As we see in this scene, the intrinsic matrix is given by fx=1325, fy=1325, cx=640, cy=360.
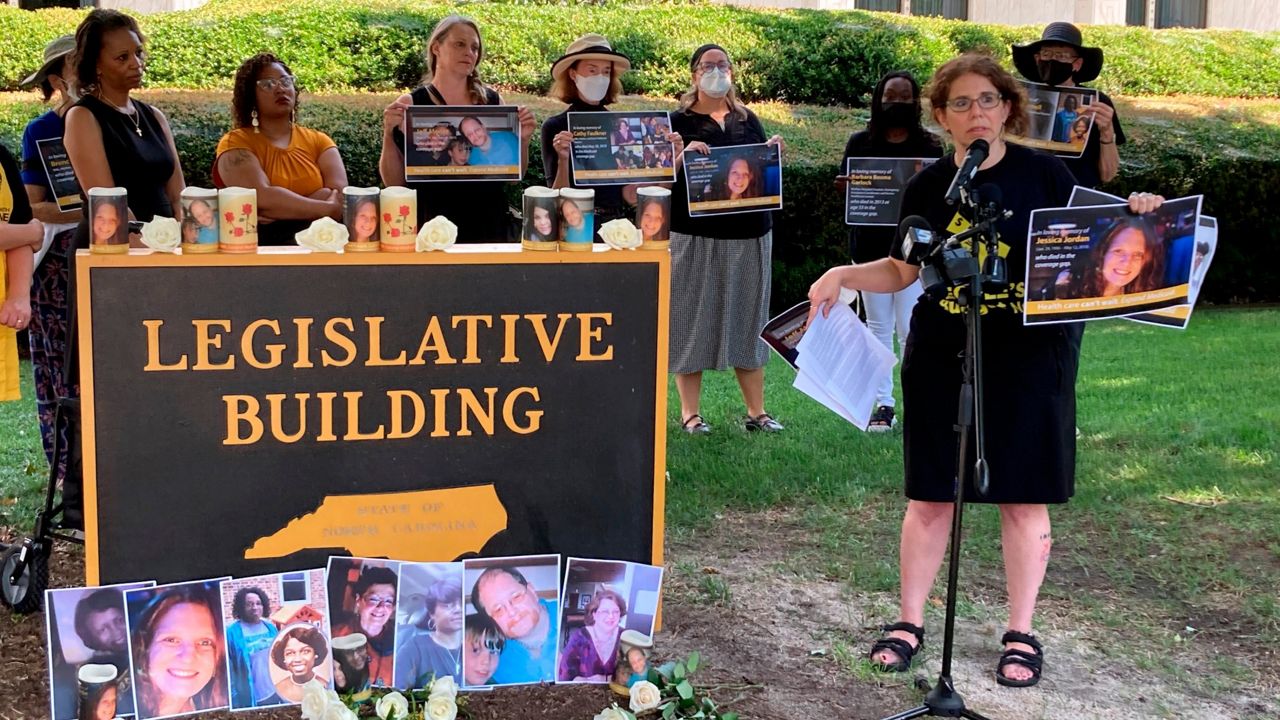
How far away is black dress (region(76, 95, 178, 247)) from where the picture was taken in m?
4.96

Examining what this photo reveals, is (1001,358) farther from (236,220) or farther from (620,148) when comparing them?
(620,148)

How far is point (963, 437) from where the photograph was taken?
3.62 m

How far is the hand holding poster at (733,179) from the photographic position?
649 cm

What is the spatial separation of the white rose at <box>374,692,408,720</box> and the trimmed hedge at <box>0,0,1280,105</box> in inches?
415

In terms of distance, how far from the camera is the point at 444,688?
366cm

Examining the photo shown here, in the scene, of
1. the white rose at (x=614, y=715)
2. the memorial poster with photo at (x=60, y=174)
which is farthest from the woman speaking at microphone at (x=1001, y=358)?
the memorial poster with photo at (x=60, y=174)

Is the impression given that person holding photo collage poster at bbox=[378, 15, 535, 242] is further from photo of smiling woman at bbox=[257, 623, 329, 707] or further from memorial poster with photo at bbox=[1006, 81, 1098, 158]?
photo of smiling woman at bbox=[257, 623, 329, 707]

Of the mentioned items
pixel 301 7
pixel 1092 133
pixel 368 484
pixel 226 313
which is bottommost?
pixel 368 484

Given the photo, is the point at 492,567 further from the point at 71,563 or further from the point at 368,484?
the point at 71,563

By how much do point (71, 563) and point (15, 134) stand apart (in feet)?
18.5

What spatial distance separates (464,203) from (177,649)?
8.90 ft

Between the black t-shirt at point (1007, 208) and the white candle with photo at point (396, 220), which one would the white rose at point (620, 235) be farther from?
the black t-shirt at point (1007, 208)

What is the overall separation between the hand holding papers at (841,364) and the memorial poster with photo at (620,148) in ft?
7.58

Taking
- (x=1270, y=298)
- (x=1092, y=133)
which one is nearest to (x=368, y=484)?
(x=1092, y=133)
